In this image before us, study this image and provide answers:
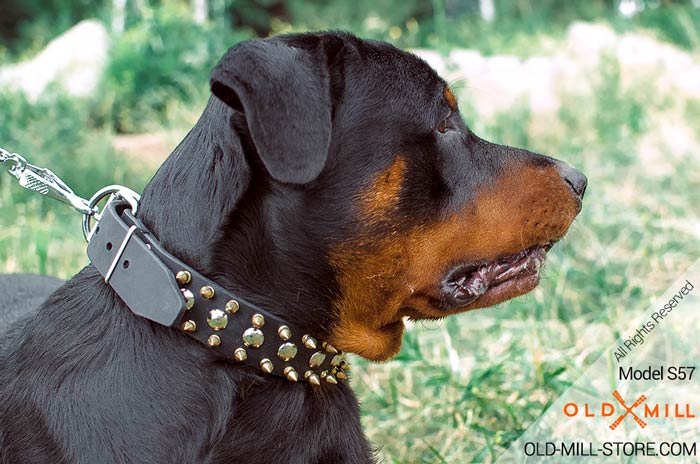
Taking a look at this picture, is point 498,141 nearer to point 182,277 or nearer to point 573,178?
point 573,178

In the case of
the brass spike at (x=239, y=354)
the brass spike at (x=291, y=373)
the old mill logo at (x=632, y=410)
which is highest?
the brass spike at (x=239, y=354)

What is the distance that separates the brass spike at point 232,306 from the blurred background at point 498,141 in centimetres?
132

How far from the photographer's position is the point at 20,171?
2850 millimetres

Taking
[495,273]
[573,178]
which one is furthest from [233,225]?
[573,178]

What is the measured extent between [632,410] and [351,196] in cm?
167

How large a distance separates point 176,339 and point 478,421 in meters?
1.74

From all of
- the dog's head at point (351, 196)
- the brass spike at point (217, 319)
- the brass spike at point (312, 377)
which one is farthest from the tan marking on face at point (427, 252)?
the brass spike at point (217, 319)

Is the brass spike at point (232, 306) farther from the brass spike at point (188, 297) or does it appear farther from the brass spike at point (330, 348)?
the brass spike at point (330, 348)

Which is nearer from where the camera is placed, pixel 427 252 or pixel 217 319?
pixel 217 319

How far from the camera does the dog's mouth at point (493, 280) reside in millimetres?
2484

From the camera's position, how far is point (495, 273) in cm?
256

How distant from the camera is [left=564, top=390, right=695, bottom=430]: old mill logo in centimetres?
336

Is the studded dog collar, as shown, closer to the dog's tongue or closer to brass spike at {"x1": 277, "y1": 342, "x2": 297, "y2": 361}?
brass spike at {"x1": 277, "y1": 342, "x2": 297, "y2": 361}

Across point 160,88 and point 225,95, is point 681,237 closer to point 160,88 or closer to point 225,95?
point 225,95
